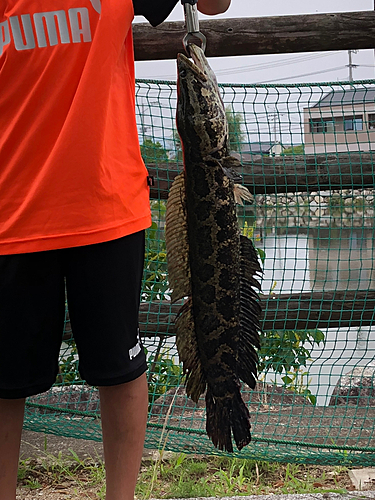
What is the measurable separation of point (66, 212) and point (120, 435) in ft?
2.31

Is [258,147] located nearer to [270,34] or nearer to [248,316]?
[270,34]

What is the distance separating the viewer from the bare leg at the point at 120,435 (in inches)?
65.1

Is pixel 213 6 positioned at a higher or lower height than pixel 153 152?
higher

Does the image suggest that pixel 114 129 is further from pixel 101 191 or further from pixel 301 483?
pixel 301 483

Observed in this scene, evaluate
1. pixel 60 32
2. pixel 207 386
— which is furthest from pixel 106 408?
pixel 60 32

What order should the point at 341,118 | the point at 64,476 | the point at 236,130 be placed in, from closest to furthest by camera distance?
1. the point at 64,476
2. the point at 236,130
3. the point at 341,118

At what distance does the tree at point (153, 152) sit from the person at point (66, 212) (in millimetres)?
1513

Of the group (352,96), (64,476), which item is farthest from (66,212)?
(352,96)

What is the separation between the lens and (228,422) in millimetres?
1418

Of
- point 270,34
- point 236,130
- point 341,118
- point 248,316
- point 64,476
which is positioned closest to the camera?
point 248,316

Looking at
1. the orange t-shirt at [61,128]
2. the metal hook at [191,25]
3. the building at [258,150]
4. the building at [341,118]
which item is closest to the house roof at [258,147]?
the building at [258,150]

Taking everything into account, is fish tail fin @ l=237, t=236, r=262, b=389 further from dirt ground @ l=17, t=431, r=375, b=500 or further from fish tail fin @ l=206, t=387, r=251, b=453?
dirt ground @ l=17, t=431, r=375, b=500

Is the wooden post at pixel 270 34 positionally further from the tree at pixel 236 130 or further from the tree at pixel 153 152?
the tree at pixel 153 152

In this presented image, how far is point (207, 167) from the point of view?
4.43 feet
